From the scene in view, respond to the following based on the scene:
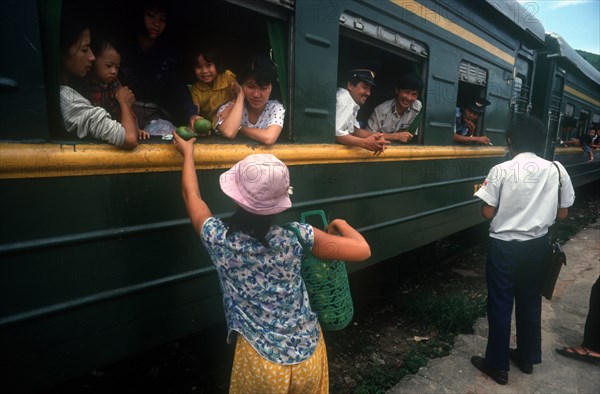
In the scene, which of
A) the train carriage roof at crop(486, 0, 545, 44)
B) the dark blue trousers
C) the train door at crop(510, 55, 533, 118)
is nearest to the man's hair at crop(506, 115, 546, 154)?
the dark blue trousers

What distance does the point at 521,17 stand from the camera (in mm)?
4988

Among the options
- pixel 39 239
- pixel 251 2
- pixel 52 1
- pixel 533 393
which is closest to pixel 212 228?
pixel 39 239

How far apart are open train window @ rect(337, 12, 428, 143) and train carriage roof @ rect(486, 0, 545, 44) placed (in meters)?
1.26

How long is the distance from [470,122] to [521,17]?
5.62ft

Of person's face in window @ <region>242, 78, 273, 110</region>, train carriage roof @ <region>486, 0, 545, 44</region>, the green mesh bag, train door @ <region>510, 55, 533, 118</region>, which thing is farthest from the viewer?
train door @ <region>510, 55, 533, 118</region>

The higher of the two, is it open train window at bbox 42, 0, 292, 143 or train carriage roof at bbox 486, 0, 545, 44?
train carriage roof at bbox 486, 0, 545, 44

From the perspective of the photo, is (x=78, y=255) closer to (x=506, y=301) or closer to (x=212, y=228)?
(x=212, y=228)

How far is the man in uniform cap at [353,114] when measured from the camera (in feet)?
9.34

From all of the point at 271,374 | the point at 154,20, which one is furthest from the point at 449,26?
the point at 271,374

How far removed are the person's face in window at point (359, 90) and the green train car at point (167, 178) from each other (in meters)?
0.35

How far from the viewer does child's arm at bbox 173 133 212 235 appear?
1530 millimetres

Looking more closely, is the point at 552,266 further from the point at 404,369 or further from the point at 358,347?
the point at 358,347

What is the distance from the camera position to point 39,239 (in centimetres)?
155

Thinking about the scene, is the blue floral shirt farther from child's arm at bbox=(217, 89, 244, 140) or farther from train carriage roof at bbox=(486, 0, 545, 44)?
train carriage roof at bbox=(486, 0, 545, 44)
